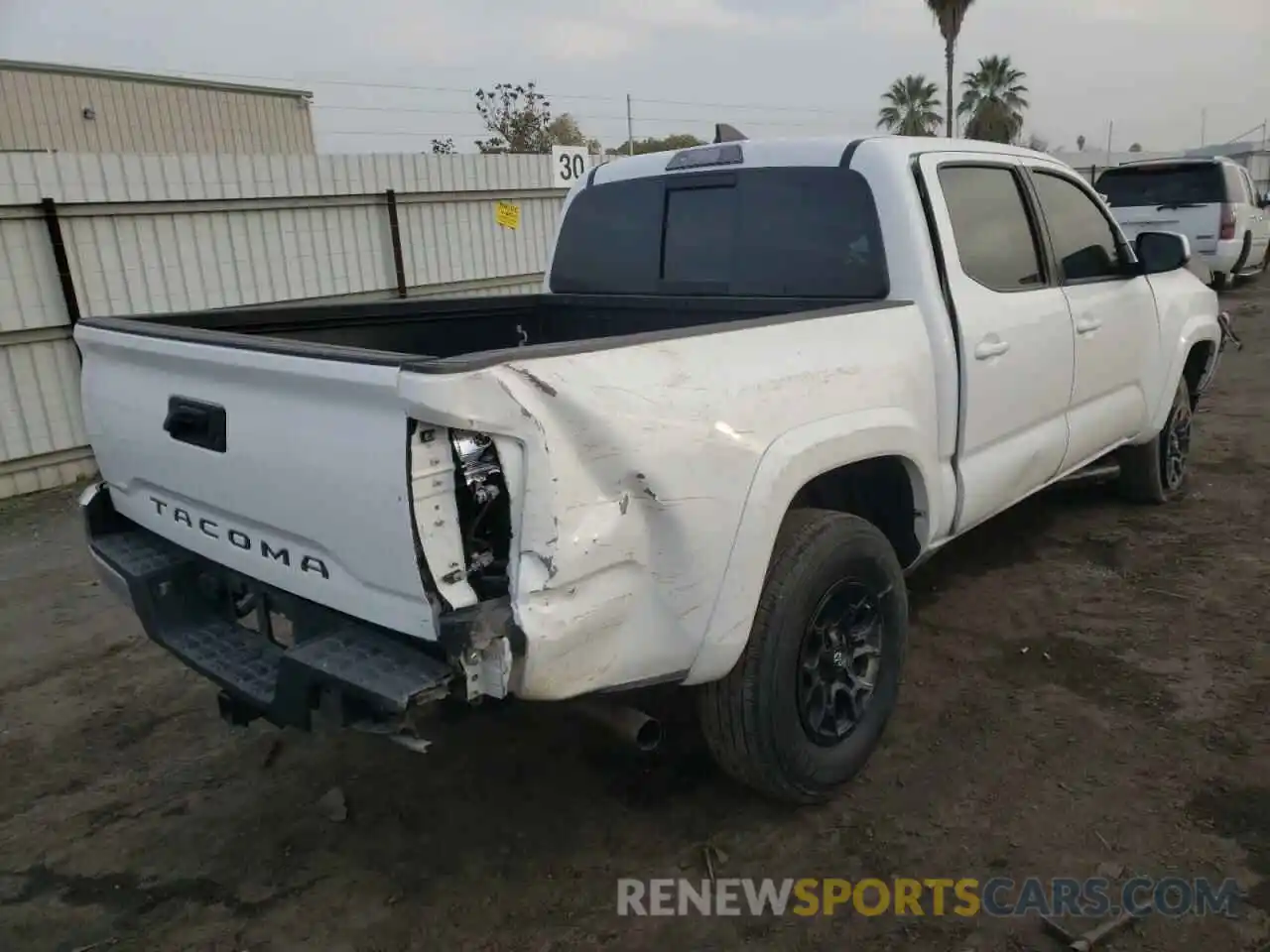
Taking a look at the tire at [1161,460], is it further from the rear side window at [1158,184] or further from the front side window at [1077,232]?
the rear side window at [1158,184]

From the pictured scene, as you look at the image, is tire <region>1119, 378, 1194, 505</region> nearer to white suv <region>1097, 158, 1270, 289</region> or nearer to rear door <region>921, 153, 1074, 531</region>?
rear door <region>921, 153, 1074, 531</region>

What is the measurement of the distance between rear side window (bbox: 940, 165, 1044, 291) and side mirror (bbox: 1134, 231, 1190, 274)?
101 centimetres

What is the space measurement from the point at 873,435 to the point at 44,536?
5.72m

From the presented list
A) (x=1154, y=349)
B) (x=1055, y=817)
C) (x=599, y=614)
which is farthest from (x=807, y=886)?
(x=1154, y=349)

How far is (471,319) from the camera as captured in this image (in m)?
4.19

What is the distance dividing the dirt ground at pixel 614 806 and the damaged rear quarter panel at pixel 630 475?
48 cm

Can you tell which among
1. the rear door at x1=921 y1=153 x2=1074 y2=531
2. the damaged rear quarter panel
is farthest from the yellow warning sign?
the damaged rear quarter panel

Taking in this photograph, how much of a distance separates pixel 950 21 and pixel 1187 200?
76.2 feet

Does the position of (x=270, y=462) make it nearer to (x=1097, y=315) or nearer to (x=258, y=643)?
(x=258, y=643)

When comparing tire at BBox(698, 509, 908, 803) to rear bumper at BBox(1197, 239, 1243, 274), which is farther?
rear bumper at BBox(1197, 239, 1243, 274)

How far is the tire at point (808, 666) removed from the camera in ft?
8.35

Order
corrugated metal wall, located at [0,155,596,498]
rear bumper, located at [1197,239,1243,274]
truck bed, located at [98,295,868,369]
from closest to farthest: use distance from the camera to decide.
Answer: truck bed, located at [98,295,868,369], corrugated metal wall, located at [0,155,596,498], rear bumper, located at [1197,239,1243,274]

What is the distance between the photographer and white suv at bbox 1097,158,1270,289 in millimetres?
12797

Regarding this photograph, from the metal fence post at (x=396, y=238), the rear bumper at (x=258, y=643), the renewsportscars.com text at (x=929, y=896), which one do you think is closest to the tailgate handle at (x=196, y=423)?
the rear bumper at (x=258, y=643)
